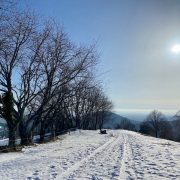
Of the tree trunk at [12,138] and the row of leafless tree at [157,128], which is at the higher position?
the row of leafless tree at [157,128]

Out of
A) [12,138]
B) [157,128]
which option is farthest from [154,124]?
[12,138]

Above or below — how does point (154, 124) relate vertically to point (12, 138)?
above

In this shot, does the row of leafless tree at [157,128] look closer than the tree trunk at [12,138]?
No

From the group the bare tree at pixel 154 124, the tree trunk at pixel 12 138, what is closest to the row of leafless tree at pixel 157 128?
the bare tree at pixel 154 124

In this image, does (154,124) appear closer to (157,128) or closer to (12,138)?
(157,128)

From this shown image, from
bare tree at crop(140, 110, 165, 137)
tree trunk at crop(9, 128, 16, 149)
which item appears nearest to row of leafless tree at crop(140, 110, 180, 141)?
bare tree at crop(140, 110, 165, 137)

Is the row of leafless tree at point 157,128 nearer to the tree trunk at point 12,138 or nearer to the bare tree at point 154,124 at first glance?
the bare tree at point 154,124

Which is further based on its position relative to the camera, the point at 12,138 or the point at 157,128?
the point at 157,128

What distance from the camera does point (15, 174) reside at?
12.4m

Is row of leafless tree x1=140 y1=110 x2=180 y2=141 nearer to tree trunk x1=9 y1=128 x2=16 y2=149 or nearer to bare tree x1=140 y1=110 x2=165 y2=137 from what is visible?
bare tree x1=140 y1=110 x2=165 y2=137

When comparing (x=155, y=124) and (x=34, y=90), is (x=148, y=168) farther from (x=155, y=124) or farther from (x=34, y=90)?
(x=155, y=124)

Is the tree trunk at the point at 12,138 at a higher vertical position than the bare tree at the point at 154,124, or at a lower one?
lower

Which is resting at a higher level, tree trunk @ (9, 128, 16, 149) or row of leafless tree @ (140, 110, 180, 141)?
row of leafless tree @ (140, 110, 180, 141)

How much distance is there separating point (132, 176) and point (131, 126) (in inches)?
5834
